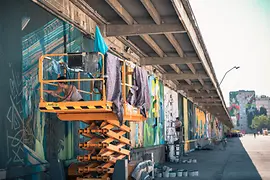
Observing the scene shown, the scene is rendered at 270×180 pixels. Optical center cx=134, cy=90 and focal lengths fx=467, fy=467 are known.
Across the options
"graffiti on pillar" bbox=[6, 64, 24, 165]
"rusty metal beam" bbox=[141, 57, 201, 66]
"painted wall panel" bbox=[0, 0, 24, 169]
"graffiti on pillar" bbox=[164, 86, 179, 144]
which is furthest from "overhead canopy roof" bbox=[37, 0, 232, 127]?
"graffiti on pillar" bbox=[164, 86, 179, 144]

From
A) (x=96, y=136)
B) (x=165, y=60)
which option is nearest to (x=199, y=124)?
(x=165, y=60)

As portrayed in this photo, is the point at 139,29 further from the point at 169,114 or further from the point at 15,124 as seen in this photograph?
the point at 169,114

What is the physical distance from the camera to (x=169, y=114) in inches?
1320

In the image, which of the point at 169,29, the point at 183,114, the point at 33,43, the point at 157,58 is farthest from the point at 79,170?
the point at 183,114

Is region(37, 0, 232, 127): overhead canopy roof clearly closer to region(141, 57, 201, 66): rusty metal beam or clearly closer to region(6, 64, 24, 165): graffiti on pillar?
region(141, 57, 201, 66): rusty metal beam

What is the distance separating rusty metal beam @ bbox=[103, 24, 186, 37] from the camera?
17.0 metres

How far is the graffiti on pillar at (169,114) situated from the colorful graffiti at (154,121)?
175 centimetres

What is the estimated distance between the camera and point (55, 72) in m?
12.1

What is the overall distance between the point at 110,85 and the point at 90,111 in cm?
78

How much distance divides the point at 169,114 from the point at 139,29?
16952 mm

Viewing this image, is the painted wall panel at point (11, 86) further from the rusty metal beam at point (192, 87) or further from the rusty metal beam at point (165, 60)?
the rusty metal beam at point (192, 87)

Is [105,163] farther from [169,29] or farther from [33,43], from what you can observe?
[169,29]

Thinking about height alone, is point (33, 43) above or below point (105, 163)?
above

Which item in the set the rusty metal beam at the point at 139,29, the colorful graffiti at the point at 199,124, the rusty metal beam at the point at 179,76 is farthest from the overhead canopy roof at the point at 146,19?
the colorful graffiti at the point at 199,124
